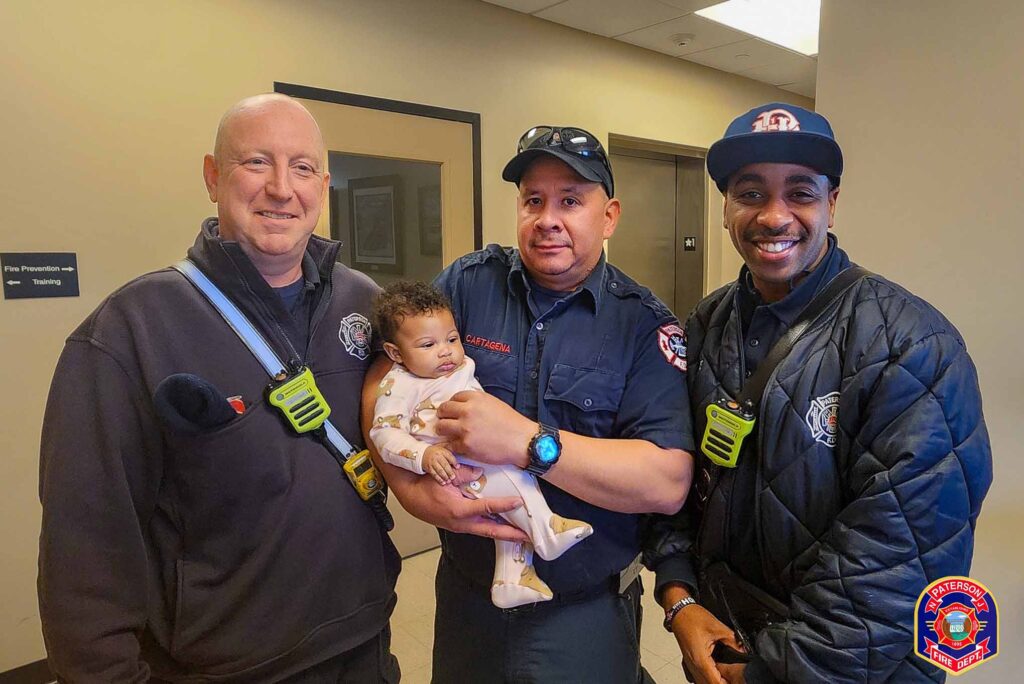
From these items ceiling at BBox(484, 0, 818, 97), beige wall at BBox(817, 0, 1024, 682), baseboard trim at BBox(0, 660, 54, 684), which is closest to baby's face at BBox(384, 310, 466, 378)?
beige wall at BBox(817, 0, 1024, 682)

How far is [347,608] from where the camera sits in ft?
4.49

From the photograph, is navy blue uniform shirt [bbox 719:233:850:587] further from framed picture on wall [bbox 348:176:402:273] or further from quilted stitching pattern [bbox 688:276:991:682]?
framed picture on wall [bbox 348:176:402:273]

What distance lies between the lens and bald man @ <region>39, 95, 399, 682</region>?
116 cm

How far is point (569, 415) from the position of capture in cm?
147

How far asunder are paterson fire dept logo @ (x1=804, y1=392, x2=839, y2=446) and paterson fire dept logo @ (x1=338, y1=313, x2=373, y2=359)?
0.96 meters

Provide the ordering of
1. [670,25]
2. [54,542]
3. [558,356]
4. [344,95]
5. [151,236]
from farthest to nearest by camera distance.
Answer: [670,25], [344,95], [151,236], [558,356], [54,542]

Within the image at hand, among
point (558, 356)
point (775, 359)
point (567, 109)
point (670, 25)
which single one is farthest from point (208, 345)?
point (670, 25)

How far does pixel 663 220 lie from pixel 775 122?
4.05 meters

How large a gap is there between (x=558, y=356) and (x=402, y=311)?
371 millimetres

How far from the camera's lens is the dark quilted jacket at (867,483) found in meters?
1.09

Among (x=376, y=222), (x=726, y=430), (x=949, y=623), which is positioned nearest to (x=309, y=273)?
(x=726, y=430)

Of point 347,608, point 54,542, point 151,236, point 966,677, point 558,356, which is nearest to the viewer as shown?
point 54,542

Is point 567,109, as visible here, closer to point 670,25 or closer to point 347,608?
point 670,25

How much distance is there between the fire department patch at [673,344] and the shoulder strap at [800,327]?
0.21 metres
